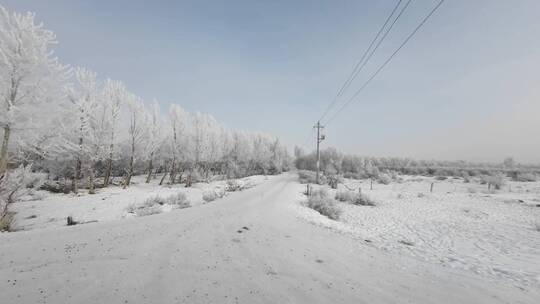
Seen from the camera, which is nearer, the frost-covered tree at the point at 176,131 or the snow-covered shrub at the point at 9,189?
the snow-covered shrub at the point at 9,189

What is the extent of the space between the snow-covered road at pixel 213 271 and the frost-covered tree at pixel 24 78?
10254 millimetres

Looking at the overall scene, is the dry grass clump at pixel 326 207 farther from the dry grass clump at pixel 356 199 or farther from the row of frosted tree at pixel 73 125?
the row of frosted tree at pixel 73 125

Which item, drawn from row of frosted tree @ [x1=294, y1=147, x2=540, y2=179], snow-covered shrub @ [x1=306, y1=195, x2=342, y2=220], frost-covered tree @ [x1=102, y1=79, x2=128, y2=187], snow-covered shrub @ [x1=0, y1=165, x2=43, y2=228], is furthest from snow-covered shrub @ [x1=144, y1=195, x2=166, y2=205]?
row of frosted tree @ [x1=294, y1=147, x2=540, y2=179]

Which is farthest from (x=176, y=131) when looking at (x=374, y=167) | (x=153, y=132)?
(x=374, y=167)

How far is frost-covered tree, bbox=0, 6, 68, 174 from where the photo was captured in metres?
11.4

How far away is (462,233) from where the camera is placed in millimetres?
9570

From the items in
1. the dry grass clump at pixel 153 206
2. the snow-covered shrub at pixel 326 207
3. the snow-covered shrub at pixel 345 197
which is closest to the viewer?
the dry grass clump at pixel 153 206

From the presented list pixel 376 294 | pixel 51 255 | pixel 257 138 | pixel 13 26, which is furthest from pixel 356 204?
pixel 257 138

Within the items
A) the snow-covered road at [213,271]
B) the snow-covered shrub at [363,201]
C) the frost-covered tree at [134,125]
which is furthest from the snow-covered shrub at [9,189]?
the snow-covered shrub at [363,201]

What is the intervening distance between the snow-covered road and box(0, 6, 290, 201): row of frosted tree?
729 cm

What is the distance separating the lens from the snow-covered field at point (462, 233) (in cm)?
550

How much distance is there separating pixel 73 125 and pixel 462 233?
93.6 feet

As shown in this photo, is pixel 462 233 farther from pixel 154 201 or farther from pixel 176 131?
pixel 176 131

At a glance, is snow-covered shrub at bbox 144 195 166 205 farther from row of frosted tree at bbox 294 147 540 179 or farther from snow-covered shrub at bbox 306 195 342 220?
row of frosted tree at bbox 294 147 540 179
